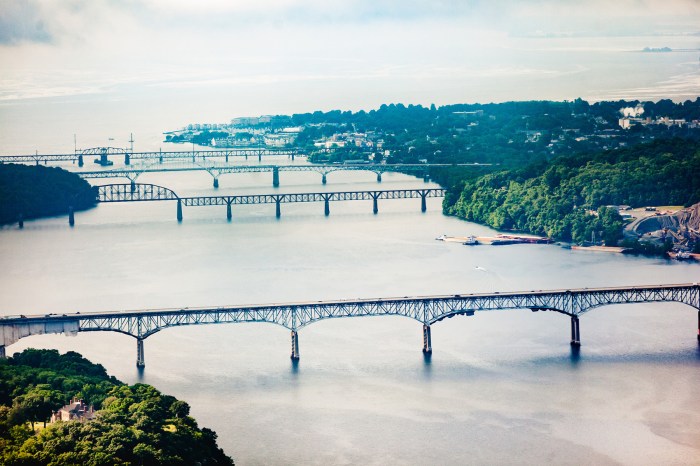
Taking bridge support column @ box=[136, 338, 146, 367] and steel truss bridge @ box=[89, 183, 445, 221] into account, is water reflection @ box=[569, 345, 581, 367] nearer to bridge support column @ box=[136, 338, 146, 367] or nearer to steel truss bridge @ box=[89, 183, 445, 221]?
bridge support column @ box=[136, 338, 146, 367]

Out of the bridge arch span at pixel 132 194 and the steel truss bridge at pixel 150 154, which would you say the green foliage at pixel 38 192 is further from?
the steel truss bridge at pixel 150 154

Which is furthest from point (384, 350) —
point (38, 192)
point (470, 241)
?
point (38, 192)

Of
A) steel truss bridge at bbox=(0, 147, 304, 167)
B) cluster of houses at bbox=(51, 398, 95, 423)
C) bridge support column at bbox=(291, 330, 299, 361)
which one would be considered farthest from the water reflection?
steel truss bridge at bbox=(0, 147, 304, 167)

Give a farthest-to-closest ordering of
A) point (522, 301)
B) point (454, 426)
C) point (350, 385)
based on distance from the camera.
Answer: point (522, 301) < point (350, 385) < point (454, 426)

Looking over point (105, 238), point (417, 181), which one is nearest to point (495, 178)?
point (417, 181)

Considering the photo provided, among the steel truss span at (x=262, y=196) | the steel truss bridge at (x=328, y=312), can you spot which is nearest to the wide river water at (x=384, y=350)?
the steel truss bridge at (x=328, y=312)

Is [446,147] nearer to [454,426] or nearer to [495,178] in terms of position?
[495,178]
